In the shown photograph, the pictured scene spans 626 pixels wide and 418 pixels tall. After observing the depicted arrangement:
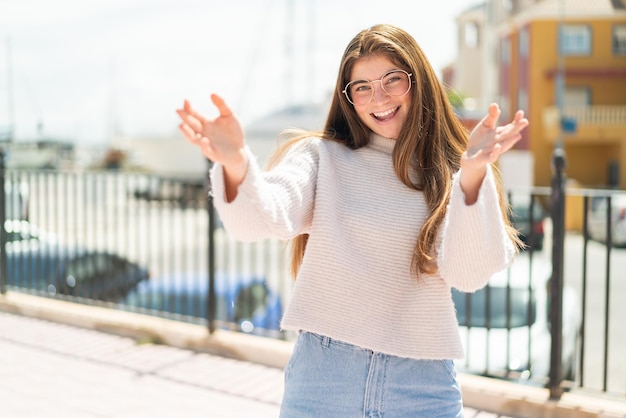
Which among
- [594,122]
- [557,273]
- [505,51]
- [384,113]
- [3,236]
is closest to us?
[384,113]

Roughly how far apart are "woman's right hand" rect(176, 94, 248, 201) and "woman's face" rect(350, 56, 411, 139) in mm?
464

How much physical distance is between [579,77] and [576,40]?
5.29 feet

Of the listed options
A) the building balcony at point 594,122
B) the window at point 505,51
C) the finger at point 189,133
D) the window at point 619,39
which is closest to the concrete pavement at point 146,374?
the finger at point 189,133

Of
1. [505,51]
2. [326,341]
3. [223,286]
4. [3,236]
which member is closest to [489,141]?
[326,341]

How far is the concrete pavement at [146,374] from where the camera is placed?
4027 millimetres

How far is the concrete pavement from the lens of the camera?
13.2 ft

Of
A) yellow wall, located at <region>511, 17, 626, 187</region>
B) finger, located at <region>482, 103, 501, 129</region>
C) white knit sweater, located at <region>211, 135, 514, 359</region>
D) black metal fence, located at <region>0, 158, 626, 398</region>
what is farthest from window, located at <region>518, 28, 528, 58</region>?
finger, located at <region>482, 103, 501, 129</region>

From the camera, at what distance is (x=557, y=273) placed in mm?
3967

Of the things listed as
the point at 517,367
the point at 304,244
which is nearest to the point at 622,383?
the point at 517,367

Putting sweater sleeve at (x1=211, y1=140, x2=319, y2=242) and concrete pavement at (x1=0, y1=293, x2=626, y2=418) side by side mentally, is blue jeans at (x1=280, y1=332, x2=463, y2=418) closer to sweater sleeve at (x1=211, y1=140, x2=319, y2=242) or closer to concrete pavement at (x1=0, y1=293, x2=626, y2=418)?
sweater sleeve at (x1=211, y1=140, x2=319, y2=242)

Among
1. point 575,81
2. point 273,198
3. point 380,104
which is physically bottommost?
point 273,198

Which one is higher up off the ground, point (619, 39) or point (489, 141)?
point (619, 39)

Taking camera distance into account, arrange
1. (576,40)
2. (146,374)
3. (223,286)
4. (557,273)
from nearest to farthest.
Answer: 1. (557,273)
2. (146,374)
3. (223,286)
4. (576,40)

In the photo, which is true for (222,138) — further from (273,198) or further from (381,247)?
(381,247)
